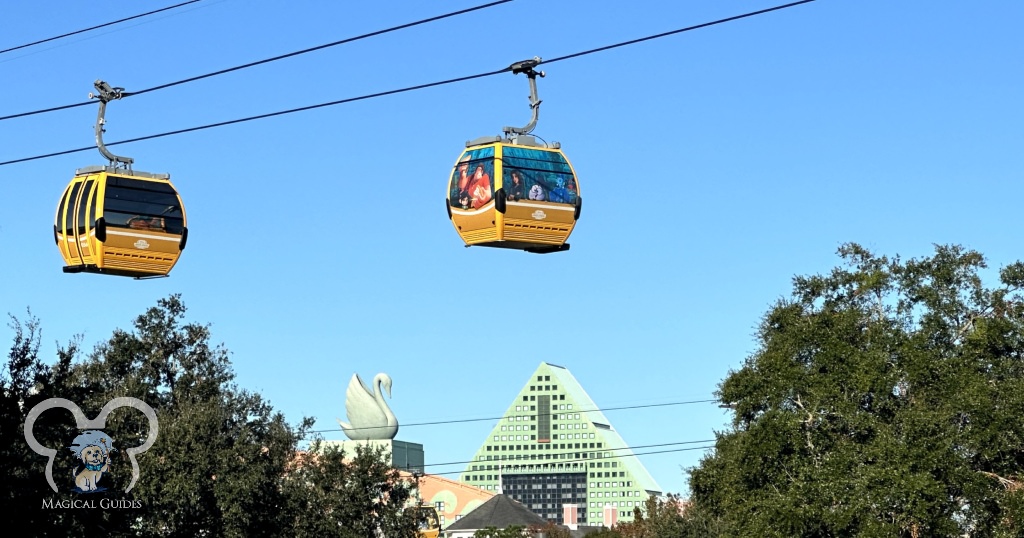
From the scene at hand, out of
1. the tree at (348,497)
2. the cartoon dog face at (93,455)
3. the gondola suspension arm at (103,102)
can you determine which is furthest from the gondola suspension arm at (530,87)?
the tree at (348,497)

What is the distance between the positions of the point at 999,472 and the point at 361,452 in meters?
33.2

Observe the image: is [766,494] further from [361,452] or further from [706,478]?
[361,452]

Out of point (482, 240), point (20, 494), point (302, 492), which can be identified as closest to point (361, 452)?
point (302, 492)

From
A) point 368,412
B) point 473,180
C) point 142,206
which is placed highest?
point 368,412

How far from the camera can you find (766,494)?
5862cm

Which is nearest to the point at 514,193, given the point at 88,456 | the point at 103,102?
the point at 103,102

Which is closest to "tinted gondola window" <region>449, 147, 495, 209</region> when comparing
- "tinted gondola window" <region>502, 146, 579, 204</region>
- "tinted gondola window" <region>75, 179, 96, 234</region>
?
"tinted gondola window" <region>502, 146, 579, 204</region>

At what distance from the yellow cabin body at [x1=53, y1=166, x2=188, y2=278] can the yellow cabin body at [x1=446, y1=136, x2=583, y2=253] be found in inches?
294

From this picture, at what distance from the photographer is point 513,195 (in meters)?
31.5

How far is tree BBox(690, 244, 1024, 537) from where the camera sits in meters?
55.5

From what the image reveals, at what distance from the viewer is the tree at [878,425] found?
55500 millimetres

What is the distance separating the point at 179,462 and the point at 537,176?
95.9ft

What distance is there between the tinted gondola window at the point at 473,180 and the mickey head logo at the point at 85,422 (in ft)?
44.3

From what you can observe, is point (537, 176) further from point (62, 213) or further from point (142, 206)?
point (62, 213)
